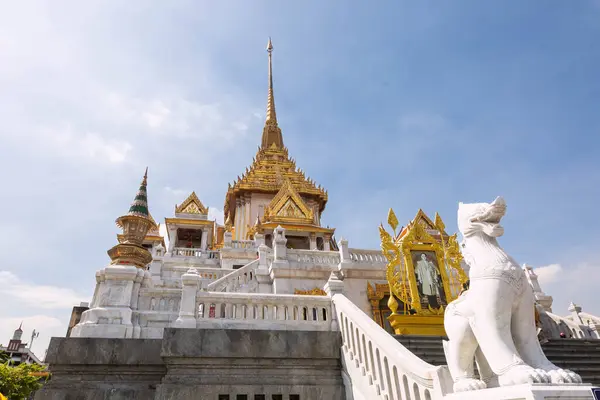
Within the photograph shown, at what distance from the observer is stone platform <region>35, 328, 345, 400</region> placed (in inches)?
233

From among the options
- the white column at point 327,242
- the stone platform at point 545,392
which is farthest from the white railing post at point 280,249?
the white column at point 327,242

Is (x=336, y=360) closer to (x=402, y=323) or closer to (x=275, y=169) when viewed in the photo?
(x=402, y=323)

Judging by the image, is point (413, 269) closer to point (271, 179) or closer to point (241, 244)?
point (241, 244)

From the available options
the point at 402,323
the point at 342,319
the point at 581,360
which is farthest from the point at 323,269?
the point at 581,360

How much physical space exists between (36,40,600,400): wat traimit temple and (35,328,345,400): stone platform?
0.02m

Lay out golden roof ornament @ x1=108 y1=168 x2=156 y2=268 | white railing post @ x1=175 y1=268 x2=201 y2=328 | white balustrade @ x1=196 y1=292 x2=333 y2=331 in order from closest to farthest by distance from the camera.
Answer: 1. white railing post @ x1=175 y1=268 x2=201 y2=328
2. white balustrade @ x1=196 y1=292 x2=333 y2=331
3. golden roof ornament @ x1=108 y1=168 x2=156 y2=268

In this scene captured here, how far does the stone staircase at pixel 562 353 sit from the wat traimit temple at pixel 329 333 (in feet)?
0.13

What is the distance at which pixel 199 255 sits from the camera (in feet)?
72.3

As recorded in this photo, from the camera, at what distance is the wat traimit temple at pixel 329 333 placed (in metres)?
3.81

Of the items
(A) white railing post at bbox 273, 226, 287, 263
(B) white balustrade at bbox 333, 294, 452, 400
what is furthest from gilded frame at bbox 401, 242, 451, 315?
(B) white balustrade at bbox 333, 294, 452, 400

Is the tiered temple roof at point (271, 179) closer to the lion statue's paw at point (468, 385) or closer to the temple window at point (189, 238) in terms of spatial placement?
the temple window at point (189, 238)

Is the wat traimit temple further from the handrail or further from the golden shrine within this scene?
the handrail

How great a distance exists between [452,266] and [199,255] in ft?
47.7

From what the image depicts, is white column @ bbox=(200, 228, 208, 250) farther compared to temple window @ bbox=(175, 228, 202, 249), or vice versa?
temple window @ bbox=(175, 228, 202, 249)
